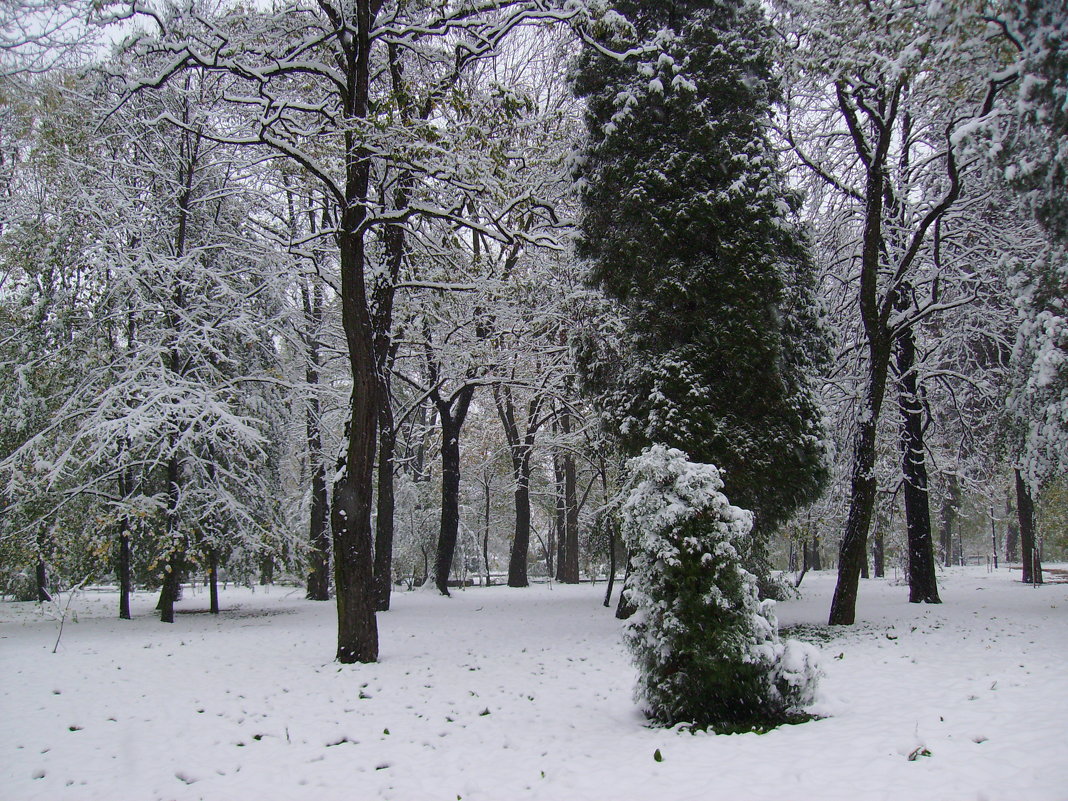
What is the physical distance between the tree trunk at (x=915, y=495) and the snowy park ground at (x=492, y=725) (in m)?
3.15

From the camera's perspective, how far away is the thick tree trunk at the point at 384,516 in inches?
548

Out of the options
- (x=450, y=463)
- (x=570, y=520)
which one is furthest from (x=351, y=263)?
(x=570, y=520)

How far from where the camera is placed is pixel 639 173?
10594 mm

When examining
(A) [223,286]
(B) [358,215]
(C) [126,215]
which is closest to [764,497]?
(B) [358,215]

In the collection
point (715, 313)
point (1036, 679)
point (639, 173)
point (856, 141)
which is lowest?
point (1036, 679)

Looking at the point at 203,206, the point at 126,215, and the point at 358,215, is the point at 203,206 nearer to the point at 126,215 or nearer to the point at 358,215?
the point at 126,215

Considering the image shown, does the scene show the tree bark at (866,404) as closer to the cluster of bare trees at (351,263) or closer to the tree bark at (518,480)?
the cluster of bare trees at (351,263)

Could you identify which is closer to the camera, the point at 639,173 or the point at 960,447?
the point at 639,173

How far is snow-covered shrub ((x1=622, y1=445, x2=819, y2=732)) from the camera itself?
193 inches

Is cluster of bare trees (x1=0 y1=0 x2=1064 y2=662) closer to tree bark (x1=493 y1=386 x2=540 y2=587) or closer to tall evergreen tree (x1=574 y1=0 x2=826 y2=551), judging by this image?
tall evergreen tree (x1=574 y1=0 x2=826 y2=551)

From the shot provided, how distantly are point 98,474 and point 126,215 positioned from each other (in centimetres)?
494

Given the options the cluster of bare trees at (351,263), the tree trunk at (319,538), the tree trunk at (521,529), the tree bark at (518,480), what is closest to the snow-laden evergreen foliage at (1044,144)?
the cluster of bare trees at (351,263)

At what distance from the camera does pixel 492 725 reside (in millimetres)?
5633

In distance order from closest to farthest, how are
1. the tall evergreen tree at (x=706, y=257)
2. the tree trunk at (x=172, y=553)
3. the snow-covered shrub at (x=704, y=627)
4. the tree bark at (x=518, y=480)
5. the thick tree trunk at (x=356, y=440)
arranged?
the snow-covered shrub at (x=704, y=627), the thick tree trunk at (x=356, y=440), the tall evergreen tree at (x=706, y=257), the tree trunk at (x=172, y=553), the tree bark at (x=518, y=480)
